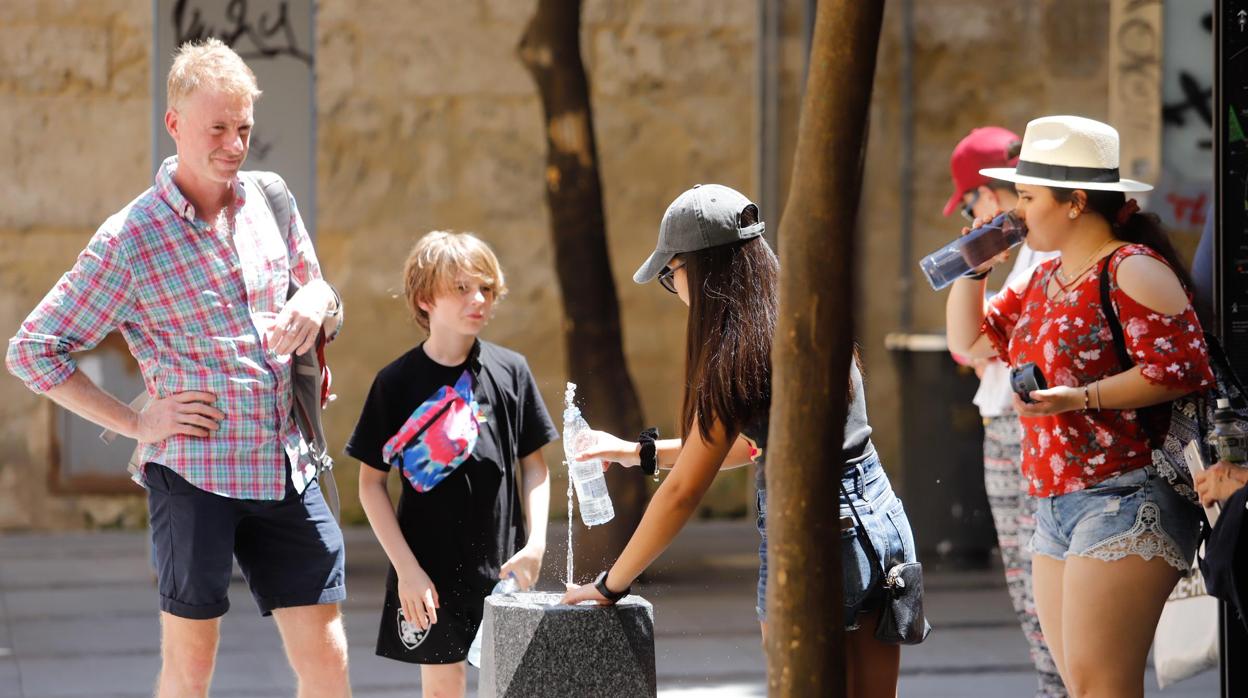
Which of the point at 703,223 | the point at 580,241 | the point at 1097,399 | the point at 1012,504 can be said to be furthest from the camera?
the point at 580,241

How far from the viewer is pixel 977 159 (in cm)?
543

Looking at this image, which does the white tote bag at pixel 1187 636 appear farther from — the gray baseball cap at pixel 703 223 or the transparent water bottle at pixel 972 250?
the gray baseball cap at pixel 703 223

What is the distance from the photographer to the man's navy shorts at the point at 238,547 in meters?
4.04

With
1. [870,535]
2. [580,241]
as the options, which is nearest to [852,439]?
[870,535]

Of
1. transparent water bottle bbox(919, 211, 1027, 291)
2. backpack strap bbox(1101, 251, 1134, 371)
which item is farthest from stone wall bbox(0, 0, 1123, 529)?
backpack strap bbox(1101, 251, 1134, 371)

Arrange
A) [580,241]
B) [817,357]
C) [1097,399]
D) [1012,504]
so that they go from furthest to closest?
[580,241] → [1012,504] → [1097,399] → [817,357]

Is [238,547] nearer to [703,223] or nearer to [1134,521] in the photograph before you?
[703,223]

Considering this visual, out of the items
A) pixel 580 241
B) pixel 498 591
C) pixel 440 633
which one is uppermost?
pixel 580 241

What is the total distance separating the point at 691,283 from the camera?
3.55 metres

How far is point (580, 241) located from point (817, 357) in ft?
16.5

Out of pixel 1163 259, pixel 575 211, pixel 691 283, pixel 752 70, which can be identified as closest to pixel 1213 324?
pixel 1163 259

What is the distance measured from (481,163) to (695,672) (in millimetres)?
3869

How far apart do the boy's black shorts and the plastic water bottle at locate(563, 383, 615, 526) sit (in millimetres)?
441

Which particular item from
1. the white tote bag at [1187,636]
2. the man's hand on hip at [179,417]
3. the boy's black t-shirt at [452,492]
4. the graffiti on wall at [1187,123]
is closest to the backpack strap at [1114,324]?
the white tote bag at [1187,636]
